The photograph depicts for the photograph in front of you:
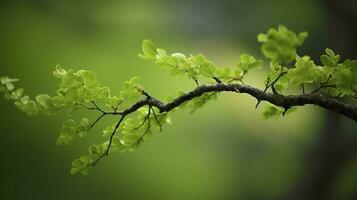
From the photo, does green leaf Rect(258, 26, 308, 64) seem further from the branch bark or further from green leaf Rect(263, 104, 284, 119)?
green leaf Rect(263, 104, 284, 119)

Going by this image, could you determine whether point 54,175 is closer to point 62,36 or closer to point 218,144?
point 62,36

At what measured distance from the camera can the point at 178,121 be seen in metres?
2.12

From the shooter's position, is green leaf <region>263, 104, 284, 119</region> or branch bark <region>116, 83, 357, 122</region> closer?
branch bark <region>116, 83, 357, 122</region>

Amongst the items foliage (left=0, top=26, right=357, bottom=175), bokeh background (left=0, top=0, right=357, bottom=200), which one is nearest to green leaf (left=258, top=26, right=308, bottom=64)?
foliage (left=0, top=26, right=357, bottom=175)

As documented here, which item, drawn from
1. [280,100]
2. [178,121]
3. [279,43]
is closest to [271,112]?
[280,100]

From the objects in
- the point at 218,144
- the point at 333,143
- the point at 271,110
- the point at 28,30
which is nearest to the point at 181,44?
the point at 218,144

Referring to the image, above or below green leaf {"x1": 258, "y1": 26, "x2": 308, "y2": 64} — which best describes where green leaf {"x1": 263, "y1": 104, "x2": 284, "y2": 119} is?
below

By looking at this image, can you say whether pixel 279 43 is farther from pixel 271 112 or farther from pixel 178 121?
pixel 178 121

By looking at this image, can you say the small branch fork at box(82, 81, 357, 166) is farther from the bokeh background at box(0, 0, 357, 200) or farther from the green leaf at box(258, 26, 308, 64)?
the bokeh background at box(0, 0, 357, 200)

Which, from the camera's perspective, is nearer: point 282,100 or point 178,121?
point 282,100

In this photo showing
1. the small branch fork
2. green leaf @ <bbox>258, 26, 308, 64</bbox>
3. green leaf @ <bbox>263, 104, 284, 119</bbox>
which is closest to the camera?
green leaf @ <bbox>258, 26, 308, 64</bbox>

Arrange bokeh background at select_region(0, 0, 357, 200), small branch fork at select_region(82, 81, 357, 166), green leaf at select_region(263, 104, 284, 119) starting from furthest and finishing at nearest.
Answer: bokeh background at select_region(0, 0, 357, 200), green leaf at select_region(263, 104, 284, 119), small branch fork at select_region(82, 81, 357, 166)

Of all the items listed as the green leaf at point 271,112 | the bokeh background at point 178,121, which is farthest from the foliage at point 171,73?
the bokeh background at point 178,121

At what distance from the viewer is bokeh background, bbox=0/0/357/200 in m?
1.89
